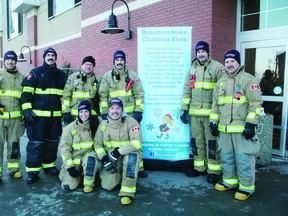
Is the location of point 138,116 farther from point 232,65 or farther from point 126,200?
point 232,65

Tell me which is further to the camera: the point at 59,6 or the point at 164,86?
the point at 59,6

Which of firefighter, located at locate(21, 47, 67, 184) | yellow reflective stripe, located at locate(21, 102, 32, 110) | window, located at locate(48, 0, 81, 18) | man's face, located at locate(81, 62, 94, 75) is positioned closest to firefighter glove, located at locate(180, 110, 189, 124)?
Answer: man's face, located at locate(81, 62, 94, 75)

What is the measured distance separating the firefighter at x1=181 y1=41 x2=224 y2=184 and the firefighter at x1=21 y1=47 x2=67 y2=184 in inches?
82.7

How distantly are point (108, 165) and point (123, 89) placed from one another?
4.47ft

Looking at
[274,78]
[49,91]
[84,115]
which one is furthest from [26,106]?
[274,78]

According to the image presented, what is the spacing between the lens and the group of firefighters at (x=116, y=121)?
12.5 feet

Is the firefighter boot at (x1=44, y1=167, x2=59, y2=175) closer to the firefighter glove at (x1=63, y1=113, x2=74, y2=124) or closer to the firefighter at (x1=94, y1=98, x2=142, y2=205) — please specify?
the firefighter glove at (x1=63, y1=113, x2=74, y2=124)

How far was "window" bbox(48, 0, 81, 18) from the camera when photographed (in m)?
11.5

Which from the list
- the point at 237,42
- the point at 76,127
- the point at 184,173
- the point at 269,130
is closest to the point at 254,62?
the point at 237,42

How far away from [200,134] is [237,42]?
→ 2557 millimetres

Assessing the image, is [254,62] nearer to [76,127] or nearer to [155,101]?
[155,101]

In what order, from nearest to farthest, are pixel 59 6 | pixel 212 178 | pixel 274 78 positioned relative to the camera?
pixel 212 178 < pixel 274 78 < pixel 59 6

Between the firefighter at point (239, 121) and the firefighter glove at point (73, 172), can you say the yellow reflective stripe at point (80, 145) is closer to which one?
the firefighter glove at point (73, 172)

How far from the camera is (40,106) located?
14.9ft
